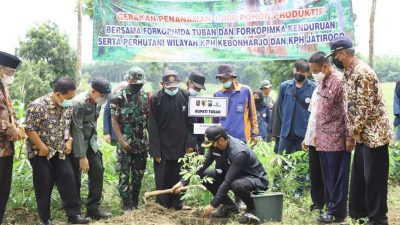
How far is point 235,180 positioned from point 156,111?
140cm

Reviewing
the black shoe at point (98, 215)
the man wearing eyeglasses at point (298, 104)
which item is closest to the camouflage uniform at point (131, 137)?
the black shoe at point (98, 215)

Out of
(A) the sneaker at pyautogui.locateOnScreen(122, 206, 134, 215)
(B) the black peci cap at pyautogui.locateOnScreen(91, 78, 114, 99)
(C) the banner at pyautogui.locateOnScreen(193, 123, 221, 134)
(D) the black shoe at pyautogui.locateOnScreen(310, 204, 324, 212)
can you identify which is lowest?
(A) the sneaker at pyautogui.locateOnScreen(122, 206, 134, 215)

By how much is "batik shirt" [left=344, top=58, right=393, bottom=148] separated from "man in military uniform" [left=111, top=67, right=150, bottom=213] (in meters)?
2.54

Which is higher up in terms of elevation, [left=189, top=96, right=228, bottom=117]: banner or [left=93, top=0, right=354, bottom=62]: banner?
[left=93, top=0, right=354, bottom=62]: banner

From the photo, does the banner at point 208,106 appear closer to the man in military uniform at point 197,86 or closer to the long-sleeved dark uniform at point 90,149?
the man in military uniform at point 197,86

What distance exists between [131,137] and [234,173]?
149cm

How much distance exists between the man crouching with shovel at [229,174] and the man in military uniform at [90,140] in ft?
3.32

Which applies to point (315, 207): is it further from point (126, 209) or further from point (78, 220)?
point (78, 220)

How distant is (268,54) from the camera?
8.24 meters

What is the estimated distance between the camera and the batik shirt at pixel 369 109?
16.3 ft

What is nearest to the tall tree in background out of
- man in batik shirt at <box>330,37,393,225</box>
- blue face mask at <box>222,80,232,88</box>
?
blue face mask at <box>222,80,232,88</box>

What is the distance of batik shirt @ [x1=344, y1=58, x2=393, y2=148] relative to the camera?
4.97 m

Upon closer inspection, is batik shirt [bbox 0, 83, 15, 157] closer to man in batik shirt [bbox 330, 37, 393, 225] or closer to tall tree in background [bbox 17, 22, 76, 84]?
man in batik shirt [bbox 330, 37, 393, 225]

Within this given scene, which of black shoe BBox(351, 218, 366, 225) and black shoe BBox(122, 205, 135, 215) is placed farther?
black shoe BBox(122, 205, 135, 215)
